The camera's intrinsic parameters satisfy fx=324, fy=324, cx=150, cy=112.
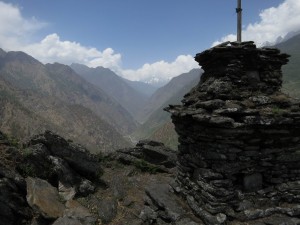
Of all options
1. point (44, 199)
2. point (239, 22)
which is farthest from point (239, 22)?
point (44, 199)

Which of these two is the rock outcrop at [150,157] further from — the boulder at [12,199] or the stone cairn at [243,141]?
the boulder at [12,199]

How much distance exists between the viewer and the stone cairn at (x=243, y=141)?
39.1 ft

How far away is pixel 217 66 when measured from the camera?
1366cm

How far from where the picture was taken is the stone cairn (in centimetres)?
1193

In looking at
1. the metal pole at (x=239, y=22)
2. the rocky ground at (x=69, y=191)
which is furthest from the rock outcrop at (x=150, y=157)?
the metal pole at (x=239, y=22)

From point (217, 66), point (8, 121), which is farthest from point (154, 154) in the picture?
point (8, 121)

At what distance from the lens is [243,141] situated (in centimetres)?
1209

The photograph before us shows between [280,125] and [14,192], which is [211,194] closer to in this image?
[280,125]

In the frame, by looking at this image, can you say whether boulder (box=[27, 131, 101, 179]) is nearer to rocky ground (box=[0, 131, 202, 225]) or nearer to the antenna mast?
rocky ground (box=[0, 131, 202, 225])

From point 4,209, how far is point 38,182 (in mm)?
1905

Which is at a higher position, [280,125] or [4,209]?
[280,125]

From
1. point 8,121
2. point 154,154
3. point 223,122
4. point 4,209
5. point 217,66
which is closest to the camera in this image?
point 223,122

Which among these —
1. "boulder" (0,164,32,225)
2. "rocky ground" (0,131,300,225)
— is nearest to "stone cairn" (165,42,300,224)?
"rocky ground" (0,131,300,225)

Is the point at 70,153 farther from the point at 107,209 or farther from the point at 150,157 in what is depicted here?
the point at 150,157
